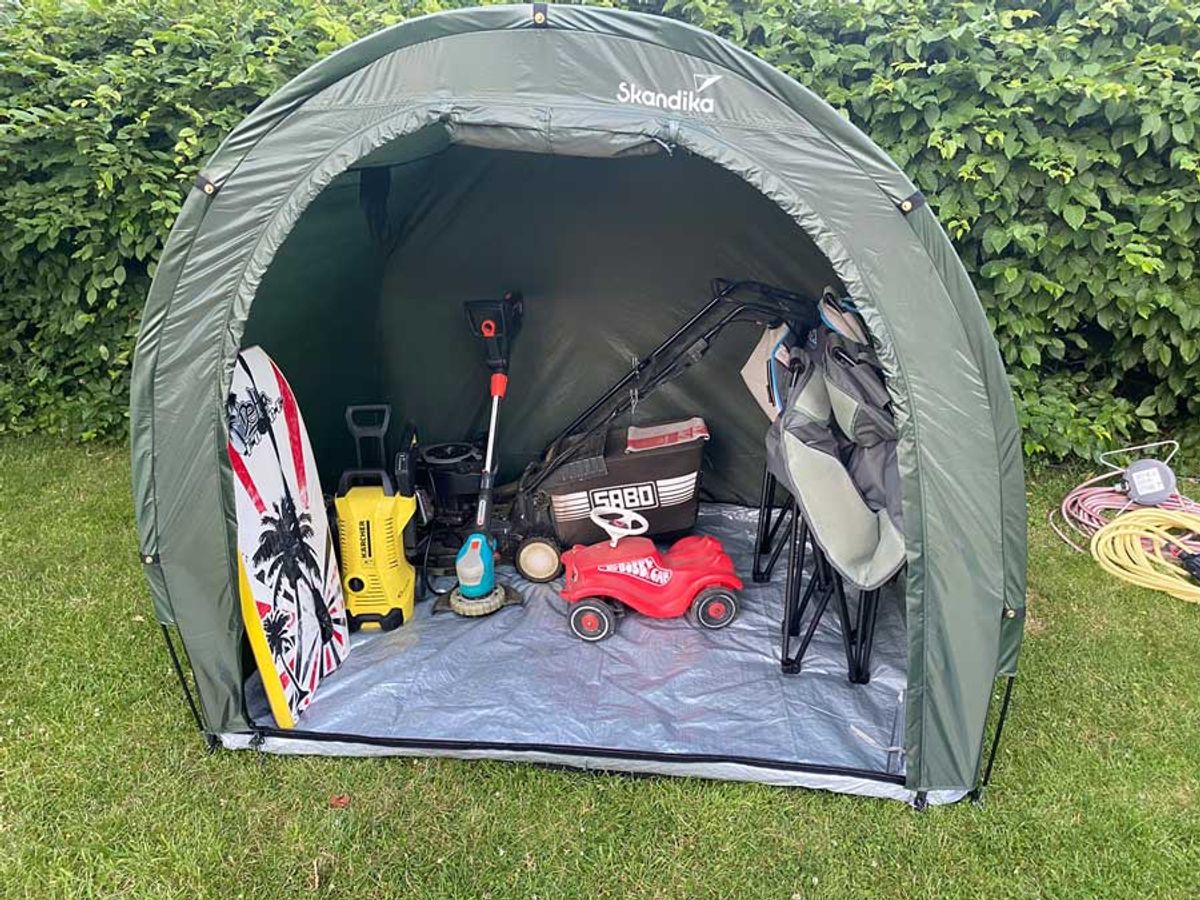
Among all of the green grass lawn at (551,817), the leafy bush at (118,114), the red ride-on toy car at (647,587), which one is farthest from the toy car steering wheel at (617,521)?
the leafy bush at (118,114)

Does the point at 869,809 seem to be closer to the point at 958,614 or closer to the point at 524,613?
the point at 958,614

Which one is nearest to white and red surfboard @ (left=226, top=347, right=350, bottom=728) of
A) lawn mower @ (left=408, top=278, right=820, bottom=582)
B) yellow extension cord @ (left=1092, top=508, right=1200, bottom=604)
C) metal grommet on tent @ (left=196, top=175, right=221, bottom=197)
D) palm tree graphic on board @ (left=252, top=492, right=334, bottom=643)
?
palm tree graphic on board @ (left=252, top=492, right=334, bottom=643)

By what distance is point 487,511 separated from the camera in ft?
10.4

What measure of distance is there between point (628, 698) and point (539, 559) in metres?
0.82

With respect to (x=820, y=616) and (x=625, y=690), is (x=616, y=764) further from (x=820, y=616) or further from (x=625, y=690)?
(x=820, y=616)

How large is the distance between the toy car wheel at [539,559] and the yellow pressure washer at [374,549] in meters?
0.48

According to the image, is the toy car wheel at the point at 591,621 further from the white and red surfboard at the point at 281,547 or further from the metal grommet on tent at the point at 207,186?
the metal grommet on tent at the point at 207,186

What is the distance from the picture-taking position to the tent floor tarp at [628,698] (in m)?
2.27

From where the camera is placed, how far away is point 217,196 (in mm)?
2059

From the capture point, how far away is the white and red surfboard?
232 cm

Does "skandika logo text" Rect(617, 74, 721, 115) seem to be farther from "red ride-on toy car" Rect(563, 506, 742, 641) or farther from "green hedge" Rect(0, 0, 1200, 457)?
"green hedge" Rect(0, 0, 1200, 457)

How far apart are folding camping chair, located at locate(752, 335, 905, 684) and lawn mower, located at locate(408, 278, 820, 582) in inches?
24.0

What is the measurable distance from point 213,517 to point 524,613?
4.00 feet

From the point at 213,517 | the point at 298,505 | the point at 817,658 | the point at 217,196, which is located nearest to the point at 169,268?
the point at 217,196
